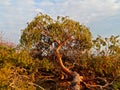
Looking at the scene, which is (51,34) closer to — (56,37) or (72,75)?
(56,37)

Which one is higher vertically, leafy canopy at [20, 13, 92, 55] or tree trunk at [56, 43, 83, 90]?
leafy canopy at [20, 13, 92, 55]

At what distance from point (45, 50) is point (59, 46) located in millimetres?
564

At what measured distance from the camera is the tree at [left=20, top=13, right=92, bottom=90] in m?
12.4

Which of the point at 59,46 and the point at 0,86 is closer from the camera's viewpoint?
the point at 0,86

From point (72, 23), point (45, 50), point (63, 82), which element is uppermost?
point (72, 23)

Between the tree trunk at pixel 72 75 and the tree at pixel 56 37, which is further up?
the tree at pixel 56 37

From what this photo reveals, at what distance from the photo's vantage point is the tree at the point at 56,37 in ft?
40.6

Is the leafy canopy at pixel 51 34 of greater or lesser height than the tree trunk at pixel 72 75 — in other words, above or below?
above

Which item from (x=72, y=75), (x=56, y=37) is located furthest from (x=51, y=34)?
(x=72, y=75)

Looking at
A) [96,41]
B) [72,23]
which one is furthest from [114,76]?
[72,23]

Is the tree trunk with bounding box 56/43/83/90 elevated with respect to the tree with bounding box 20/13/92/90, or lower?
lower

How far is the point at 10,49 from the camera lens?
11.9 meters

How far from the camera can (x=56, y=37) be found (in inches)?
488

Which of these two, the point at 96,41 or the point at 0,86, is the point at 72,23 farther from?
the point at 0,86
